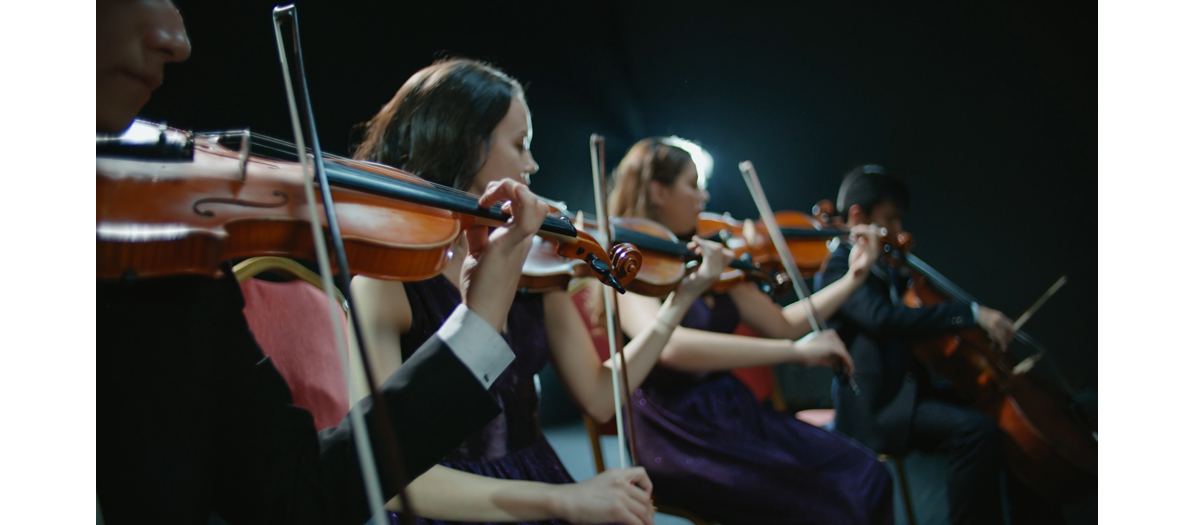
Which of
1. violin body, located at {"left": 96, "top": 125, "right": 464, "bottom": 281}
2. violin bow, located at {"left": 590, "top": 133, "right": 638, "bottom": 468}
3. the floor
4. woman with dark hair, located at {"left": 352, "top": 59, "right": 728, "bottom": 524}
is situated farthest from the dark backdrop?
the floor

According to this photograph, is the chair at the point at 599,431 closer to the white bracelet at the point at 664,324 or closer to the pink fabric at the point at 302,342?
the white bracelet at the point at 664,324

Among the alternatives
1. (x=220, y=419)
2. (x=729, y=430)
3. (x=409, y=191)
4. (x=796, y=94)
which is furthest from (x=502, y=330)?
(x=796, y=94)

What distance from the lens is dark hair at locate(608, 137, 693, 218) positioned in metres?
1.62

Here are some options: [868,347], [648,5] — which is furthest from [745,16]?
[868,347]

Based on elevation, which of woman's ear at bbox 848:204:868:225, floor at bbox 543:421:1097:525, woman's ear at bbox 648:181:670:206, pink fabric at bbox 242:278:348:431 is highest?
woman's ear at bbox 648:181:670:206

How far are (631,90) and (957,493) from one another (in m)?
1.24

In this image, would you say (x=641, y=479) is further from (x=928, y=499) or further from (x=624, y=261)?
(x=928, y=499)

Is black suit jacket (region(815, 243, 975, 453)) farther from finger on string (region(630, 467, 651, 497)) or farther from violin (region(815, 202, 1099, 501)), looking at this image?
finger on string (region(630, 467, 651, 497))

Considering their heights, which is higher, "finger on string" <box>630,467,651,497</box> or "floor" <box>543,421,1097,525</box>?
Answer: "finger on string" <box>630,467,651,497</box>

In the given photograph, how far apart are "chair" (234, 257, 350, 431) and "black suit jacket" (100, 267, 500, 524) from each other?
0.35 meters

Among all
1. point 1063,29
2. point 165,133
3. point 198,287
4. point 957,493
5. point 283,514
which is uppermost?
point 1063,29

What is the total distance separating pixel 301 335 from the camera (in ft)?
3.06

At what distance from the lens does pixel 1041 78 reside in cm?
203

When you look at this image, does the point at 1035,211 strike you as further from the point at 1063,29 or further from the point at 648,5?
the point at 648,5
